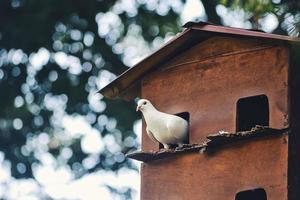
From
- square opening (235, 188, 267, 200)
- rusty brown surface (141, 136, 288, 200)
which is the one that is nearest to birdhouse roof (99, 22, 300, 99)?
rusty brown surface (141, 136, 288, 200)

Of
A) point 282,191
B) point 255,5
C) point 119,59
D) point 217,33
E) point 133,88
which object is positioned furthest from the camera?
point 119,59

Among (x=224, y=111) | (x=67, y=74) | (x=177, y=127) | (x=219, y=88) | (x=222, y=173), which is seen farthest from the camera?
(x=67, y=74)

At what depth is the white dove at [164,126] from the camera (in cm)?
784

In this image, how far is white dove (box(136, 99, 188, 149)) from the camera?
25.7 ft

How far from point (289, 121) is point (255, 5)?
50.4 inches

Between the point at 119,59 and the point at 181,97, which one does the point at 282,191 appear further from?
the point at 119,59

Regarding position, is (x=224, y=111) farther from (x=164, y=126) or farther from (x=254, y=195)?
(x=254, y=195)

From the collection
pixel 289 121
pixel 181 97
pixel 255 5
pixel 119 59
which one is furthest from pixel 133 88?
pixel 119 59

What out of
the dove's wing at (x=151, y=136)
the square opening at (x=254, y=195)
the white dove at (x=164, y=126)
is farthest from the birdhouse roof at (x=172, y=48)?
the square opening at (x=254, y=195)

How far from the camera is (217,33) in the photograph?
7781 mm

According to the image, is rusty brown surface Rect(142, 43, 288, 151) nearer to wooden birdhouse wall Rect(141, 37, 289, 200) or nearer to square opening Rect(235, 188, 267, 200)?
wooden birdhouse wall Rect(141, 37, 289, 200)

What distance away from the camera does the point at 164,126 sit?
310 inches

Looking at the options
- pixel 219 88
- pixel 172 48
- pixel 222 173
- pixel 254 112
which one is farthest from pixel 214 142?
pixel 172 48

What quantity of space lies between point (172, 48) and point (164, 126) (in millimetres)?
522
